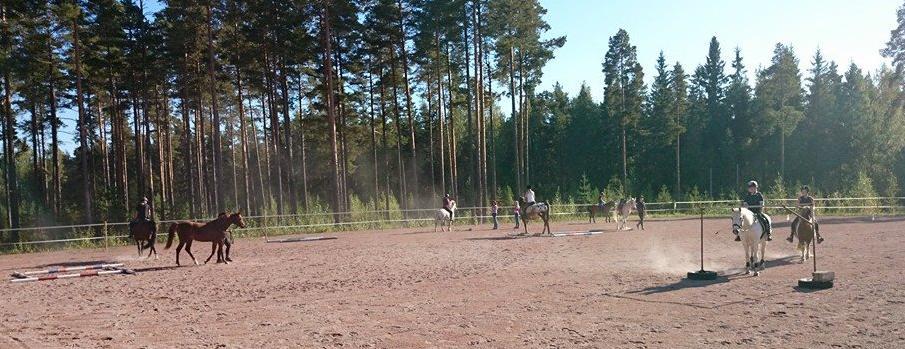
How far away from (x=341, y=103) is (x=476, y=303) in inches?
1210

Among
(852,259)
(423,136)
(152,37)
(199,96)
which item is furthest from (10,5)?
(423,136)

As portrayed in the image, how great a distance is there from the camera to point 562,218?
1588 inches

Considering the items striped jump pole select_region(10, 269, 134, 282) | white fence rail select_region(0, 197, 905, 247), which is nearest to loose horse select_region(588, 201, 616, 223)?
white fence rail select_region(0, 197, 905, 247)

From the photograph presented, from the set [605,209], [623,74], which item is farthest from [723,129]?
[605,209]

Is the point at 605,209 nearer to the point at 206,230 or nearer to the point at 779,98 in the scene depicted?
the point at 206,230

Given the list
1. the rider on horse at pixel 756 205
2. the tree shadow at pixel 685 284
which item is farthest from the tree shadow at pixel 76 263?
the rider on horse at pixel 756 205

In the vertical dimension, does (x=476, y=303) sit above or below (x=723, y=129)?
below

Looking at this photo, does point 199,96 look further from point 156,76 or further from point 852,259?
point 852,259

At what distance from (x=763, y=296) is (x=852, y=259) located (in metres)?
7.07

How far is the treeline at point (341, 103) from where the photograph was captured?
31953 millimetres

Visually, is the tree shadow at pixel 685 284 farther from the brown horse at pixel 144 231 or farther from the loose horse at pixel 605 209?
the loose horse at pixel 605 209

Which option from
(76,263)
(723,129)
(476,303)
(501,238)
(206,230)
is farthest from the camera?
(723,129)

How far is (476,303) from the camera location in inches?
436

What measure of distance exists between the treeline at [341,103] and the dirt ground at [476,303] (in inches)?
613
